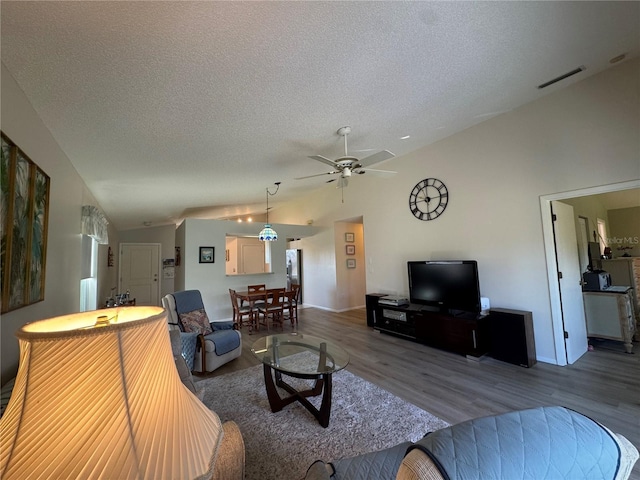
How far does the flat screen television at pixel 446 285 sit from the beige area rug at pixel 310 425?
1.93 metres

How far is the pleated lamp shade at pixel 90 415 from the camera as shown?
0.45m

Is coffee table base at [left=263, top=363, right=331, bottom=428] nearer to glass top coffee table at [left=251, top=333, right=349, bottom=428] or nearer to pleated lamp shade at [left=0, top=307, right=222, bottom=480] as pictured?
glass top coffee table at [left=251, top=333, right=349, bottom=428]

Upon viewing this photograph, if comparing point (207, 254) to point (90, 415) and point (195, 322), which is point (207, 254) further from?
point (90, 415)

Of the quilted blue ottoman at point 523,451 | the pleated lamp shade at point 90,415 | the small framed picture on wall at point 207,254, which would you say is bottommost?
the quilted blue ottoman at point 523,451

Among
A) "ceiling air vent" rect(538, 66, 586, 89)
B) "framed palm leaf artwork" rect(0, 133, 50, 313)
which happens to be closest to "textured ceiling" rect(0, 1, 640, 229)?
"ceiling air vent" rect(538, 66, 586, 89)

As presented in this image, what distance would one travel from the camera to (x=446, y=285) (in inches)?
164

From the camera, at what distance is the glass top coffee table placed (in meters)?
2.28

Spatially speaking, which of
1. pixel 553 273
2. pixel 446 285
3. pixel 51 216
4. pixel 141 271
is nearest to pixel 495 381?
pixel 446 285

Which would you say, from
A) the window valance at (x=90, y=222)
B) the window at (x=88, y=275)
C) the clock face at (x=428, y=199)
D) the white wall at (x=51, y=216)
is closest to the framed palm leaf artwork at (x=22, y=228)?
the white wall at (x=51, y=216)

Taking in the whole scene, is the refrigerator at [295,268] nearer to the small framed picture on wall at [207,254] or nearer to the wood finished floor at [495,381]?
the small framed picture on wall at [207,254]

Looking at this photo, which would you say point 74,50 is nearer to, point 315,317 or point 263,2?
point 263,2

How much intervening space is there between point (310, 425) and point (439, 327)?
2.54 metres

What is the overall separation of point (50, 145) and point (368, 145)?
370 cm

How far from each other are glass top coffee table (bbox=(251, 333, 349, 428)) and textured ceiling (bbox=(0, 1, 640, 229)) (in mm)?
2468
